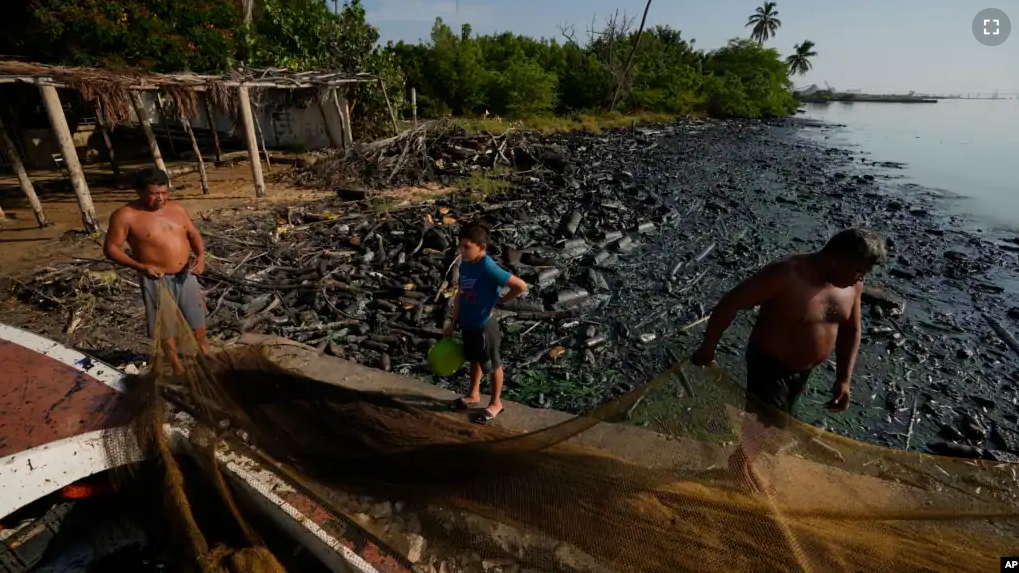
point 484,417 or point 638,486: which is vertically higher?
point 638,486

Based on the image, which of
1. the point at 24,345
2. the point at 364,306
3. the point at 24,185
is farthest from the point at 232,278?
the point at 24,185

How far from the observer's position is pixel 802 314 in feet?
9.85

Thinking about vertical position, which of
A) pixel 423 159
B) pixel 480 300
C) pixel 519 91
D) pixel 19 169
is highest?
pixel 519 91

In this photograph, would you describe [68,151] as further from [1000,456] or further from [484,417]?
[1000,456]

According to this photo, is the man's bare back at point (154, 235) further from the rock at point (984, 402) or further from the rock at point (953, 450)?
the rock at point (984, 402)

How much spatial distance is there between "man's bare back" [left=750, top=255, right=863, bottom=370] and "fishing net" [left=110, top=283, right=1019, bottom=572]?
1.58 feet

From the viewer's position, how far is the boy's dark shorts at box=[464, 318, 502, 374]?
13.6 ft

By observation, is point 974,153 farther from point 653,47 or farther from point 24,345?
point 24,345

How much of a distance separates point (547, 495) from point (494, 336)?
1685mm

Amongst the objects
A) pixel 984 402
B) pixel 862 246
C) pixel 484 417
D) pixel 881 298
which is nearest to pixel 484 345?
pixel 484 417

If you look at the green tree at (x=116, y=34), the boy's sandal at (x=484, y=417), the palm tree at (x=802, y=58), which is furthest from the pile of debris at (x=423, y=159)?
the palm tree at (x=802, y=58)

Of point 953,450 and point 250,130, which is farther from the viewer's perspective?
point 250,130

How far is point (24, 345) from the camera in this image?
12.2 feet

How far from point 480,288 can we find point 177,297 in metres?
2.83
